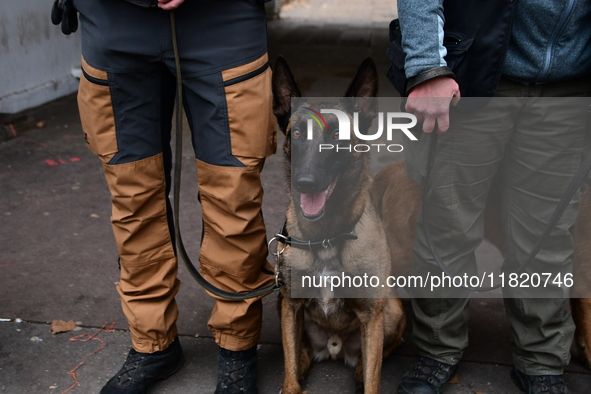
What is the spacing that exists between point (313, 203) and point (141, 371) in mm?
1026

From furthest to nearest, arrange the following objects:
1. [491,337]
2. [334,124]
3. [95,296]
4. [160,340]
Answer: [95,296] → [491,337] → [160,340] → [334,124]

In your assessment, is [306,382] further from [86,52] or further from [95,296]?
[86,52]

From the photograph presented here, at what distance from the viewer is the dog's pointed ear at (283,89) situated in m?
2.39

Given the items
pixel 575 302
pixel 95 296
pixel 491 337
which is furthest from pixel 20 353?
pixel 575 302

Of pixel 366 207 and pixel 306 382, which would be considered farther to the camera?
pixel 306 382

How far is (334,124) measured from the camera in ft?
8.04

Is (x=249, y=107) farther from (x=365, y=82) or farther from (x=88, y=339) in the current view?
(x=88, y=339)

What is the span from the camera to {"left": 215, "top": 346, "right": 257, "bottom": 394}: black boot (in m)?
2.57

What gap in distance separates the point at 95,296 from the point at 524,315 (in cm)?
217

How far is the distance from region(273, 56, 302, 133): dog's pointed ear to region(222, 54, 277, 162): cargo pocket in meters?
0.04

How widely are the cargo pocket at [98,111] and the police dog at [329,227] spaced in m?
0.64

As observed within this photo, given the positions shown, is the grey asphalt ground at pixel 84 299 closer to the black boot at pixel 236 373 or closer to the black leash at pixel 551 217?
the black boot at pixel 236 373

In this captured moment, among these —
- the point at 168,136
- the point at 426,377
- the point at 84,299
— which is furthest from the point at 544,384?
the point at 84,299

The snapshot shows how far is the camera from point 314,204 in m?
2.42
